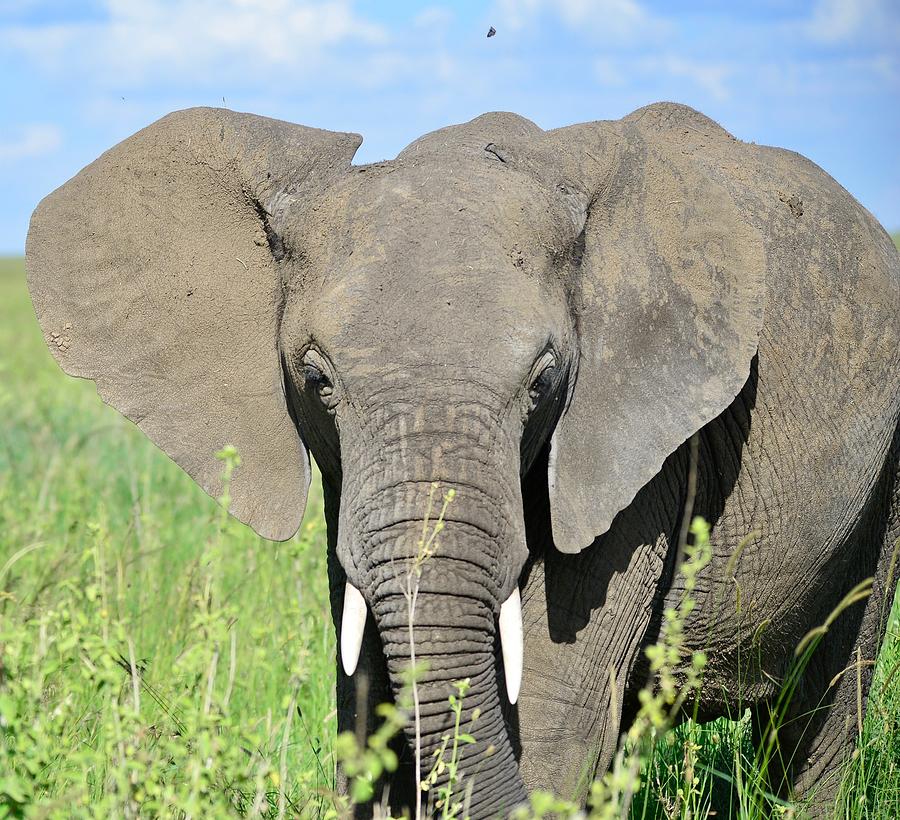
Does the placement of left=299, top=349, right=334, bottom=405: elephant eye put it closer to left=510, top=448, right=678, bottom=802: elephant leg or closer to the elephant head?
the elephant head

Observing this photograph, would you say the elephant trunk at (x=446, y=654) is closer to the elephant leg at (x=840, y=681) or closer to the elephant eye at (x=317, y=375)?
the elephant eye at (x=317, y=375)

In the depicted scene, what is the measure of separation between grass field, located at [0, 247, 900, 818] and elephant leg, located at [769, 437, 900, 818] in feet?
0.39

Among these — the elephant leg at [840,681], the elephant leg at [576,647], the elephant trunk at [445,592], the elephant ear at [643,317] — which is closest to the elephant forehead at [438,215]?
the elephant ear at [643,317]

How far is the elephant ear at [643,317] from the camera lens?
135 inches

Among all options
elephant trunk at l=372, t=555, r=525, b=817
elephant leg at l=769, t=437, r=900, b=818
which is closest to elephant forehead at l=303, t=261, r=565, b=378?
elephant trunk at l=372, t=555, r=525, b=817

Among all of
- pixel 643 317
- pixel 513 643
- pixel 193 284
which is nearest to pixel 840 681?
pixel 643 317

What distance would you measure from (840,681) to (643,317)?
1.88m

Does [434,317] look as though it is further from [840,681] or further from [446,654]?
[840,681]

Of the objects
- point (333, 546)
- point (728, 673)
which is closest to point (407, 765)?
point (333, 546)

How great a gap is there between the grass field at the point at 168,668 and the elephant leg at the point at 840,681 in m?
0.12

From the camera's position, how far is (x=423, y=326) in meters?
3.05

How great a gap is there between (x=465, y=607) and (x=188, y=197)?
4.78 feet

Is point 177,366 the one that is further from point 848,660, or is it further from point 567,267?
point 848,660

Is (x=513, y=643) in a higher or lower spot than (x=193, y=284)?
lower
